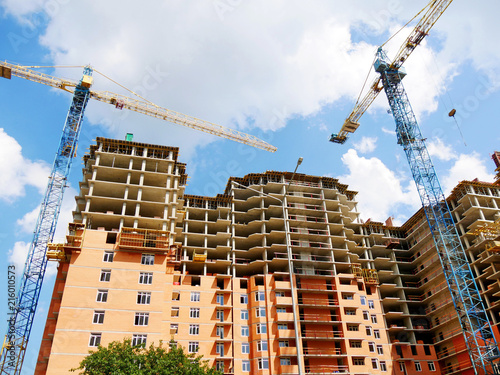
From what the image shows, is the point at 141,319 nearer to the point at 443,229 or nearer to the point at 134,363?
the point at 134,363

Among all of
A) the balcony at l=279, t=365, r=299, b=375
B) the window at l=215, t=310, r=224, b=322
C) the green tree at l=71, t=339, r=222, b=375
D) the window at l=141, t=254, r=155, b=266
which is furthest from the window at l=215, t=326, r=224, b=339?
the green tree at l=71, t=339, r=222, b=375

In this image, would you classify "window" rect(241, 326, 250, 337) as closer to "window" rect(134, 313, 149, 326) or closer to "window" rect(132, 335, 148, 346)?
"window" rect(134, 313, 149, 326)

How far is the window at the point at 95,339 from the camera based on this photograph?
56.9 meters

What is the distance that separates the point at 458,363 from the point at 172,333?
50.4 metres

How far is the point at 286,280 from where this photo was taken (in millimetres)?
79625

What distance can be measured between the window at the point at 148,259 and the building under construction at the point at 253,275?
0.50 feet

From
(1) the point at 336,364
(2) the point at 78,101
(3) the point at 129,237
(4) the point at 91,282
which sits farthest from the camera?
(2) the point at 78,101

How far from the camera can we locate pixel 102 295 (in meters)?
60.8

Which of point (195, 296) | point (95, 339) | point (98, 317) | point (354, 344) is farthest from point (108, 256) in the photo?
point (354, 344)

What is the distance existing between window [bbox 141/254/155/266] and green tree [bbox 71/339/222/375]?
16.8 m

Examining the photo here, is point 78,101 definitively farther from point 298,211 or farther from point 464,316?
point 464,316

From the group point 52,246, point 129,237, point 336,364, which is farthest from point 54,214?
point 336,364

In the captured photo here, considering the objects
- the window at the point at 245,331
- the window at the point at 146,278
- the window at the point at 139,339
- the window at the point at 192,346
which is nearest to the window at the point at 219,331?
the window at the point at 245,331

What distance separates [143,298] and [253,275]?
2490 centimetres
